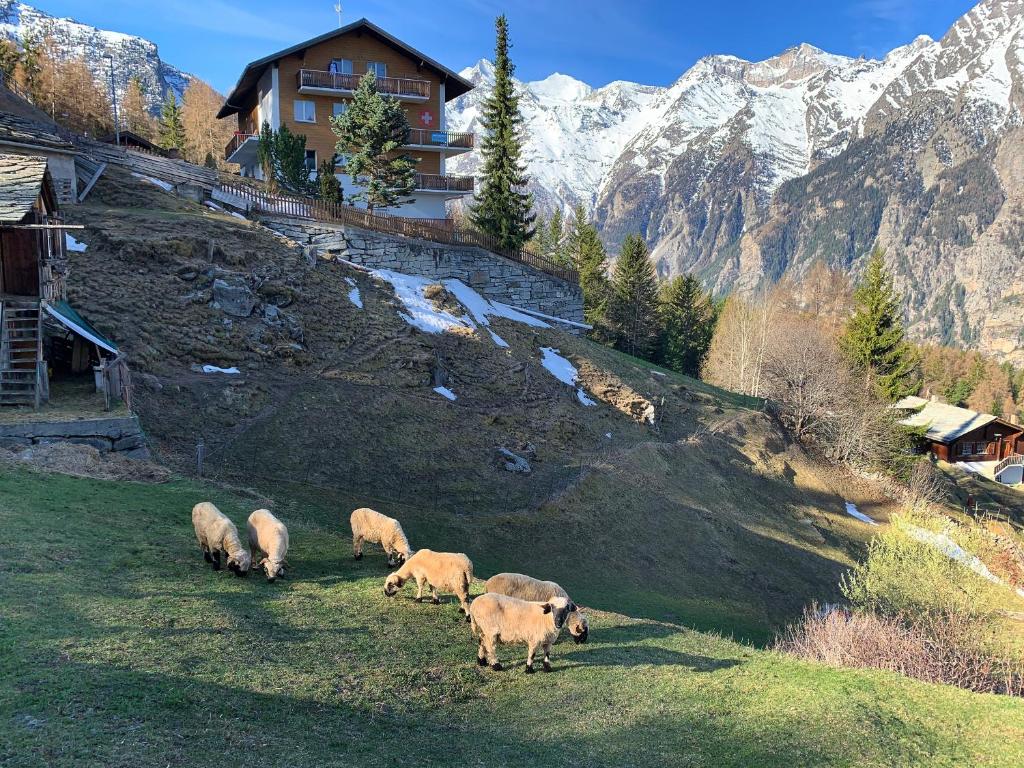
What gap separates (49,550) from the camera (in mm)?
11555

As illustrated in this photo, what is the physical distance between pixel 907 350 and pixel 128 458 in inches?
2249

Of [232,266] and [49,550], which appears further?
[232,266]

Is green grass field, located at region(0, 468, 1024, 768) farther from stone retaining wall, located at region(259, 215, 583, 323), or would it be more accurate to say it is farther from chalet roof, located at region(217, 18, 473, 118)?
chalet roof, located at region(217, 18, 473, 118)

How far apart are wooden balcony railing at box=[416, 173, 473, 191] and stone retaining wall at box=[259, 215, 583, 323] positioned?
971 centimetres

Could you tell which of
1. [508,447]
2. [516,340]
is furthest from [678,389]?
[508,447]

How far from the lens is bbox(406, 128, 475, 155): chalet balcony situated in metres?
52.5

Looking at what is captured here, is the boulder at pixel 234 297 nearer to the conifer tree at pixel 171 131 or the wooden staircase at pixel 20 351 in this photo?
the wooden staircase at pixel 20 351

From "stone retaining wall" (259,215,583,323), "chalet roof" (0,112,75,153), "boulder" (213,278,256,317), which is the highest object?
"chalet roof" (0,112,75,153)

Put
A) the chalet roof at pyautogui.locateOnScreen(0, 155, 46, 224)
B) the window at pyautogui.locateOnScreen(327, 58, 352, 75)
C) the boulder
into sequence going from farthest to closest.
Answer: the window at pyautogui.locateOnScreen(327, 58, 352, 75) → the boulder → the chalet roof at pyautogui.locateOnScreen(0, 155, 46, 224)

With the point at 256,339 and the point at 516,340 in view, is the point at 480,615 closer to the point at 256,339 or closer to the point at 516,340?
the point at 256,339

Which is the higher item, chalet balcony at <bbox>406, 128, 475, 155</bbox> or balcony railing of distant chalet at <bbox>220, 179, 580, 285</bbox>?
chalet balcony at <bbox>406, 128, 475, 155</bbox>

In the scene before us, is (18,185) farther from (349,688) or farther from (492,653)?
(492,653)

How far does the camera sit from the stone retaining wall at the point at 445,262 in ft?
128

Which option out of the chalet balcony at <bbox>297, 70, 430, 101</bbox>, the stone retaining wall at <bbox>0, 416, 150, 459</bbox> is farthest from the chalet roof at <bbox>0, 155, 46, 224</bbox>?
the chalet balcony at <bbox>297, 70, 430, 101</bbox>
